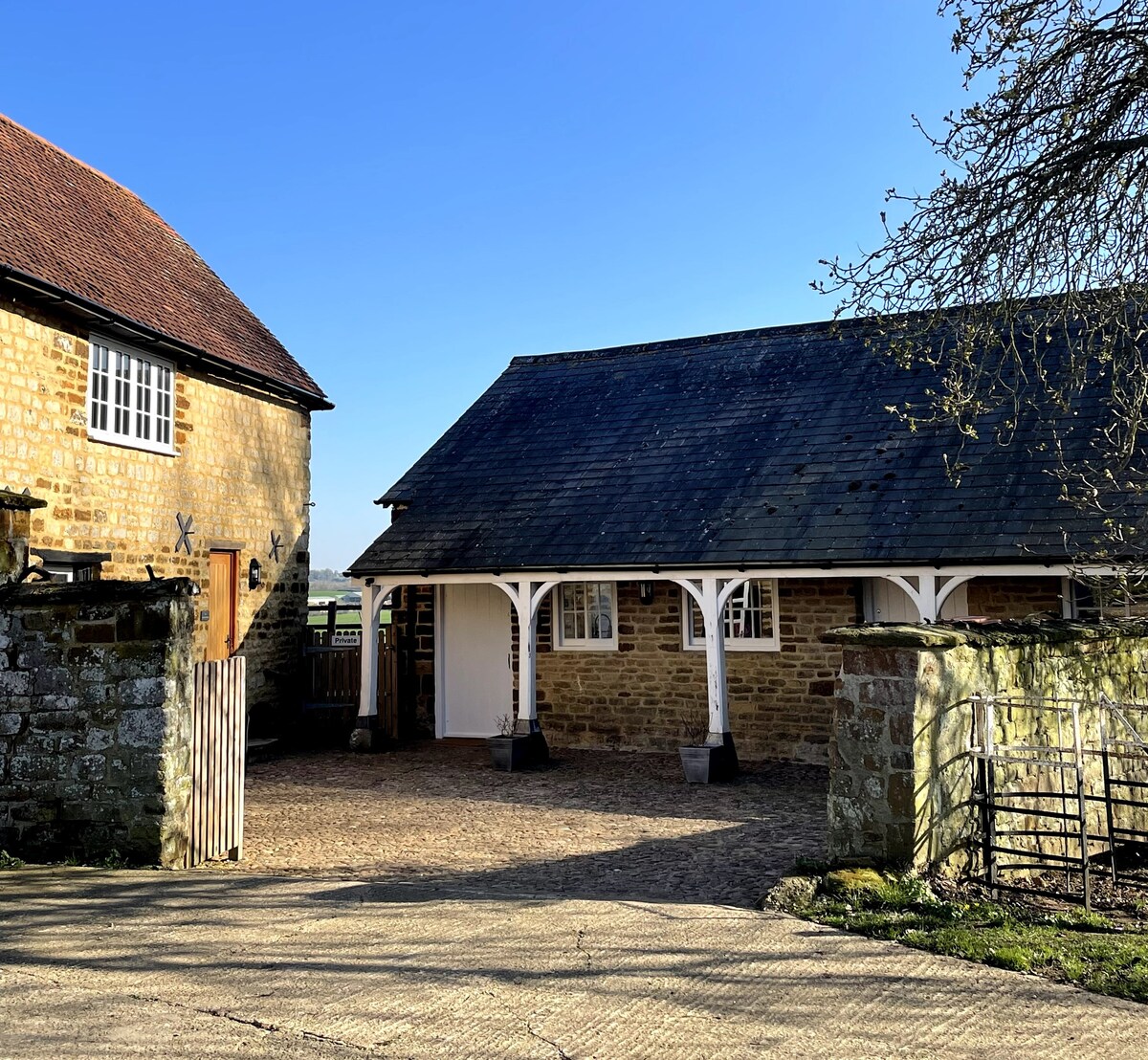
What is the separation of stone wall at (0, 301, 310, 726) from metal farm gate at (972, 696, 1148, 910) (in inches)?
374

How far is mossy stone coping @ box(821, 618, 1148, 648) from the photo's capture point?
656 centimetres

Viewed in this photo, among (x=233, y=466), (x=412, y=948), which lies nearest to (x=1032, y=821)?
(x=412, y=948)

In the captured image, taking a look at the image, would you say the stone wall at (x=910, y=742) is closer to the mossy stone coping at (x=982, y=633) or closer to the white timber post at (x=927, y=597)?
the mossy stone coping at (x=982, y=633)

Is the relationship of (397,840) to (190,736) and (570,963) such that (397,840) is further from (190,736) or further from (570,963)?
(570,963)

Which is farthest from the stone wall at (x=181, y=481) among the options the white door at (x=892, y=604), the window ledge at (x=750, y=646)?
the white door at (x=892, y=604)

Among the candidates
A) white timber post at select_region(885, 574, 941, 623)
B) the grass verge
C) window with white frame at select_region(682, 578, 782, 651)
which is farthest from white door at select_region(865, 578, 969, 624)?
the grass verge

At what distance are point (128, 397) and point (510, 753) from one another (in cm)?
639

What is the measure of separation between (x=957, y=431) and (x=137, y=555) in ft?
34.3

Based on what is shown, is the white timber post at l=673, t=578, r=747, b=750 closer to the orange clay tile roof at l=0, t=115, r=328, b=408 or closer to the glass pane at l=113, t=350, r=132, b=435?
the glass pane at l=113, t=350, r=132, b=435

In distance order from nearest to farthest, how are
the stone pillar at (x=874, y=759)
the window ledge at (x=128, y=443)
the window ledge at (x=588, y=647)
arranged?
the stone pillar at (x=874, y=759) → the window ledge at (x=128, y=443) → the window ledge at (x=588, y=647)

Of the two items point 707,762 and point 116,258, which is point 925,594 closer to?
point 707,762

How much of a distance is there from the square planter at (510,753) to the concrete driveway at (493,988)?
7.47m

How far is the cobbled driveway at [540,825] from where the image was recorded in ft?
24.2

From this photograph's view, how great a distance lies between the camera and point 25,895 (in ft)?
19.7
